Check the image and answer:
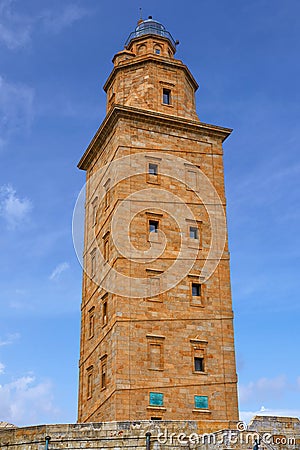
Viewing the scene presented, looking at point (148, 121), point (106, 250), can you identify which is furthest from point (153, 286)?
point (148, 121)

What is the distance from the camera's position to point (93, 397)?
118 feet

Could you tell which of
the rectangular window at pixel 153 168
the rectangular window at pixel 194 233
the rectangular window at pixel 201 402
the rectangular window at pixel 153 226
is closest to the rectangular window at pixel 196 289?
the rectangular window at pixel 194 233

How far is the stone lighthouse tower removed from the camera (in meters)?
33.5

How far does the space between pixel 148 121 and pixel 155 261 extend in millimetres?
8986

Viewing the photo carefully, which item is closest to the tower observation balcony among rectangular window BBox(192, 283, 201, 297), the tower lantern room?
the tower lantern room

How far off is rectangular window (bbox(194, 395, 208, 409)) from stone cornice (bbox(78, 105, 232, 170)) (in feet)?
53.2

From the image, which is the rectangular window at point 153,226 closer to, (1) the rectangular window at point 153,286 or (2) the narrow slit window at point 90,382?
(1) the rectangular window at point 153,286

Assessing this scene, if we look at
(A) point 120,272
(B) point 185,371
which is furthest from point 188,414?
(A) point 120,272

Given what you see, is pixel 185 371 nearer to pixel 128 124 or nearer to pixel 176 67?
pixel 128 124

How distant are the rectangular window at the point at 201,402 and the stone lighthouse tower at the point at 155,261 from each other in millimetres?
53

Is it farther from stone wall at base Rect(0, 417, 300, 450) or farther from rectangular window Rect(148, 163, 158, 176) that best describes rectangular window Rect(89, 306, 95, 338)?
stone wall at base Rect(0, 417, 300, 450)

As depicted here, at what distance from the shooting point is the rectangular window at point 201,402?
33469 millimetres

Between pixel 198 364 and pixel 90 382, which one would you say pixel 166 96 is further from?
pixel 90 382

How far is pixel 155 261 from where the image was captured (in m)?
35.9
